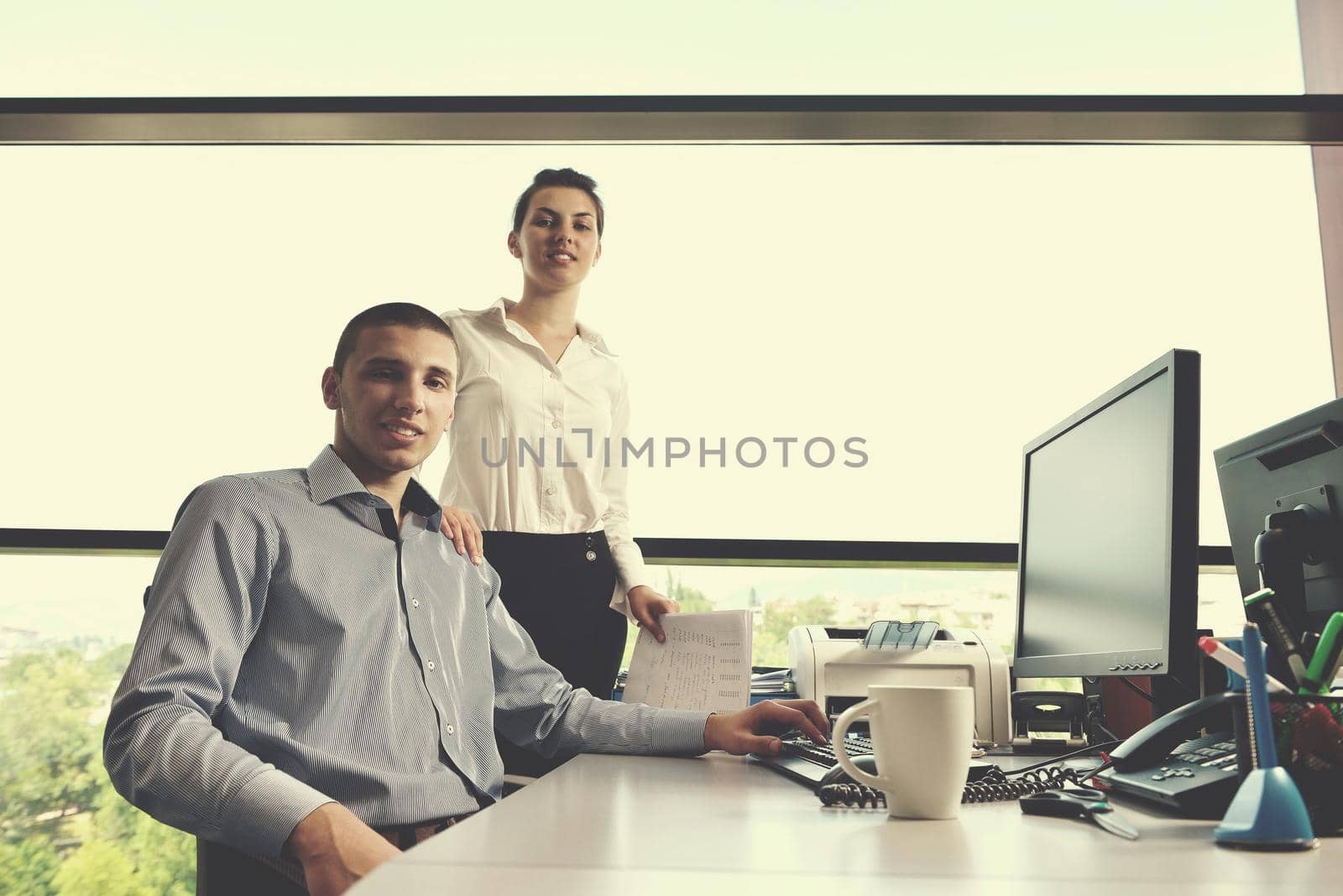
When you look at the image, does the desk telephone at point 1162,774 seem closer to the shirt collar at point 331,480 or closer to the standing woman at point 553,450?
the shirt collar at point 331,480

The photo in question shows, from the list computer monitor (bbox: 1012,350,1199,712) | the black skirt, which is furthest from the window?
computer monitor (bbox: 1012,350,1199,712)

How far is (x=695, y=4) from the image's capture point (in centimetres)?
277

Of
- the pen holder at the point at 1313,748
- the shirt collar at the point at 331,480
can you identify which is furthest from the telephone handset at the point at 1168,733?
the shirt collar at the point at 331,480

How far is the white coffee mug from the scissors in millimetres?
63

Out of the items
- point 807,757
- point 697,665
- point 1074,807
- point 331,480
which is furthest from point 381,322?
point 1074,807

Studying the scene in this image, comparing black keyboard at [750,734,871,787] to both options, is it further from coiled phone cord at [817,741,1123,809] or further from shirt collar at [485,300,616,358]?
shirt collar at [485,300,616,358]

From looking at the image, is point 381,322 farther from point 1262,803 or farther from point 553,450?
point 1262,803

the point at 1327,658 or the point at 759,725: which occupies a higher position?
the point at 1327,658

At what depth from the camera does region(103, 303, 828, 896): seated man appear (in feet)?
3.43

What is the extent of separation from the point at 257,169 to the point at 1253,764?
273 cm

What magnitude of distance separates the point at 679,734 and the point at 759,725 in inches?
4.0

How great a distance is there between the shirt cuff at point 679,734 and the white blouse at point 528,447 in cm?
65

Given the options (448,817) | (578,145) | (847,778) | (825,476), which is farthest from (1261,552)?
(578,145)

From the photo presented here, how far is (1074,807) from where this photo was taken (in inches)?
33.8
